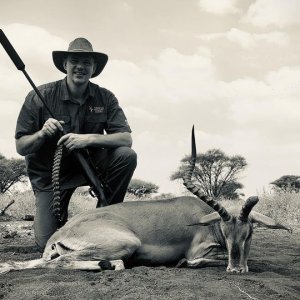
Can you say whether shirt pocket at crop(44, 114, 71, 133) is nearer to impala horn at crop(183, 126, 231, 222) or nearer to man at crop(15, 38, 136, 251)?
man at crop(15, 38, 136, 251)

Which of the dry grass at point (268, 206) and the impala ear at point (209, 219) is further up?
the impala ear at point (209, 219)

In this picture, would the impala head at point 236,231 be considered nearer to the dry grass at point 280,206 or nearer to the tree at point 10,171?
the dry grass at point 280,206

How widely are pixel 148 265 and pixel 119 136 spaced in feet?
5.53

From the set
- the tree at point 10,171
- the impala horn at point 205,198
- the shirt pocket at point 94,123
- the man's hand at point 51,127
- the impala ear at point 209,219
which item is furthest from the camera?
the tree at point 10,171

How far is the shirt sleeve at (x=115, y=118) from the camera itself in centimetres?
596

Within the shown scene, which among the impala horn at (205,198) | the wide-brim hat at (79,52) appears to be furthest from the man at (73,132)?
the impala horn at (205,198)

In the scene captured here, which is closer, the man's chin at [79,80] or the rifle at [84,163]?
the rifle at [84,163]

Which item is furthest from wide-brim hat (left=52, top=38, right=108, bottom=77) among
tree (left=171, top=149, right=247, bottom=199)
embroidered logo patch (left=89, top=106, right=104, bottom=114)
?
tree (left=171, top=149, right=247, bottom=199)

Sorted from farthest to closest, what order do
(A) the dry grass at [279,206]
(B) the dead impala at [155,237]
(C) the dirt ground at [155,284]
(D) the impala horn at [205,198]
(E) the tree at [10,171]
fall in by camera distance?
(E) the tree at [10,171] → (A) the dry grass at [279,206] → (D) the impala horn at [205,198] → (B) the dead impala at [155,237] → (C) the dirt ground at [155,284]

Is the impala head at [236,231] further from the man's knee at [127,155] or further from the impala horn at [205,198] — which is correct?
the man's knee at [127,155]

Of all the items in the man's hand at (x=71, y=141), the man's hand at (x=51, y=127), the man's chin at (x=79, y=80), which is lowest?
the man's hand at (x=71, y=141)

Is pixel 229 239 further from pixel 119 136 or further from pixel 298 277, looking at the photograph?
pixel 119 136

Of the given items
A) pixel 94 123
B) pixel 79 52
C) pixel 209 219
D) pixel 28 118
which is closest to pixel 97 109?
pixel 94 123

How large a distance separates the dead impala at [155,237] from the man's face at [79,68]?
1628 millimetres
